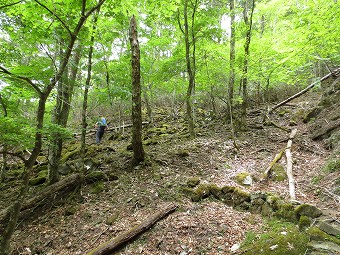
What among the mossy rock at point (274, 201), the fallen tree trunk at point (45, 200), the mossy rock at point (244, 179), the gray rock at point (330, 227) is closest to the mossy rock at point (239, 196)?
the mossy rock at point (274, 201)

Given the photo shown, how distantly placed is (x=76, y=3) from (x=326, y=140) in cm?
966

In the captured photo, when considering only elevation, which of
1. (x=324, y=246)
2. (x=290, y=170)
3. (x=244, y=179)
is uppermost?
(x=290, y=170)

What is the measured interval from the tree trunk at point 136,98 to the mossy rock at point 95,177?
1.16m

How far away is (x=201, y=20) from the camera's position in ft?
33.7

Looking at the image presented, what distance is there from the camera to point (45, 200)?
6.34 m

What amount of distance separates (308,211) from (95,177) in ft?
21.4

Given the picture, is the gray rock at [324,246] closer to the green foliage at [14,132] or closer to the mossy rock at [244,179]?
the mossy rock at [244,179]

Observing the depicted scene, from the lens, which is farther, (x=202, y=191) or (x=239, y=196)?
(x=202, y=191)

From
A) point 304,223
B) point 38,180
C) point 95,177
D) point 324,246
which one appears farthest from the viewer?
point 38,180

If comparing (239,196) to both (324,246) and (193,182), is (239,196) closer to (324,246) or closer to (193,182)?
(193,182)

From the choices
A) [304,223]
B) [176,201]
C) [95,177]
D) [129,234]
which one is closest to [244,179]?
[176,201]

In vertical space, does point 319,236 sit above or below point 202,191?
below

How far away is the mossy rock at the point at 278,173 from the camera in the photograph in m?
6.38

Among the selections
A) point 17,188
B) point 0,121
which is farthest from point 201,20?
point 17,188
